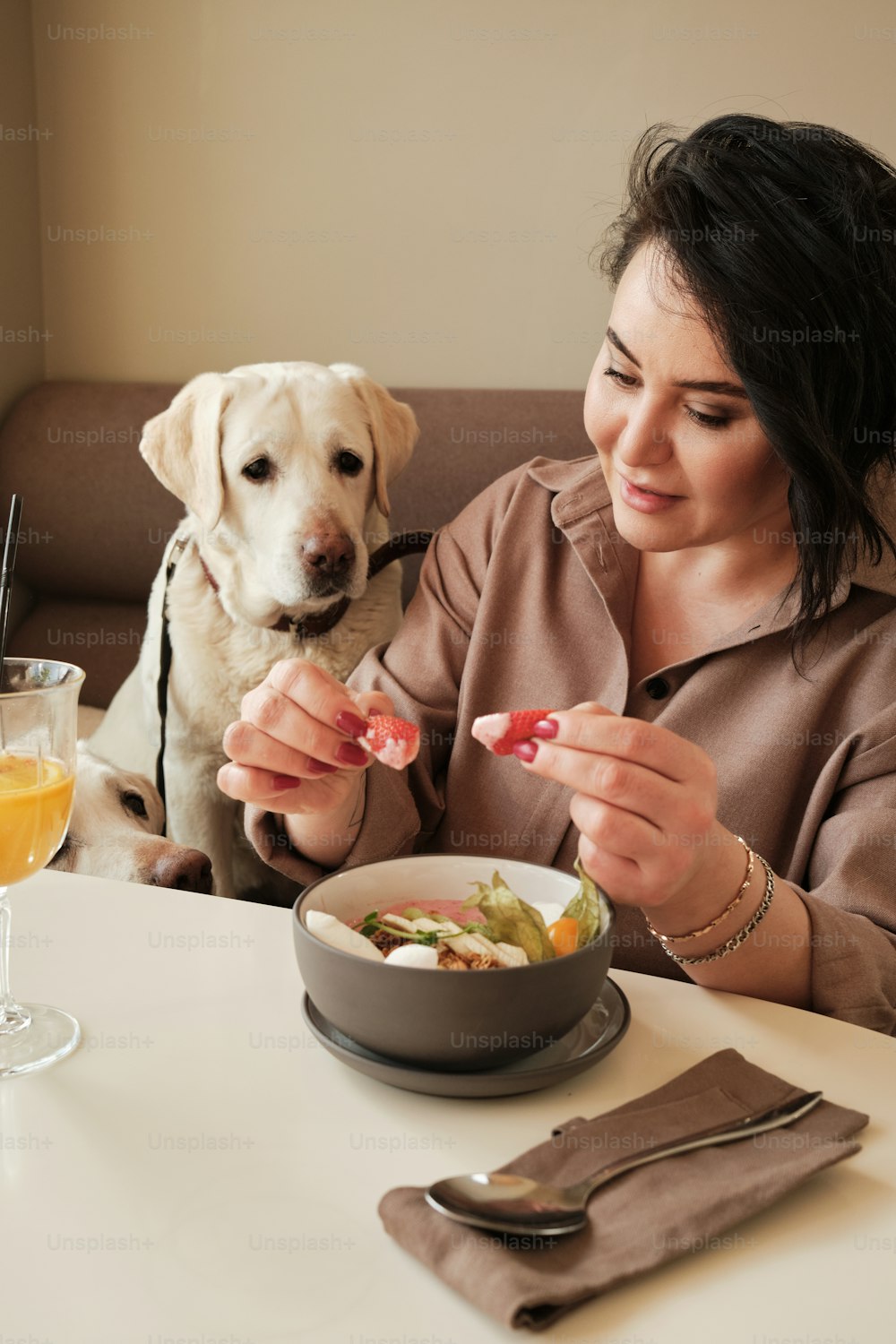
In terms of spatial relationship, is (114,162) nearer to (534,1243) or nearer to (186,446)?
(186,446)

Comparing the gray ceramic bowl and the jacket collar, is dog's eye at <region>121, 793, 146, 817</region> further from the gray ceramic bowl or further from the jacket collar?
the gray ceramic bowl

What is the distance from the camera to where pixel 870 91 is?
6.88 ft

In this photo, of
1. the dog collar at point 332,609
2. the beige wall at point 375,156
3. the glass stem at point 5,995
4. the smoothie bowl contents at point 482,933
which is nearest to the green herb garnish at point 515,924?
the smoothie bowl contents at point 482,933

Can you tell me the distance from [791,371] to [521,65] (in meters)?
1.45

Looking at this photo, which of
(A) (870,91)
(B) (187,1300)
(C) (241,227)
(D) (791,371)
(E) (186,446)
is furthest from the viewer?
(C) (241,227)

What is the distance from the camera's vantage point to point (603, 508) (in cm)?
134

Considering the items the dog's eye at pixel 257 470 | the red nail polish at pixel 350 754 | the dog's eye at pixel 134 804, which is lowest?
the dog's eye at pixel 134 804

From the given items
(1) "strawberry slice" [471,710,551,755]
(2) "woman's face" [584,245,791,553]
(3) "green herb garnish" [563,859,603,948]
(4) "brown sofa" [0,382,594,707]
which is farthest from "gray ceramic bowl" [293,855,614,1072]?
(4) "brown sofa" [0,382,594,707]

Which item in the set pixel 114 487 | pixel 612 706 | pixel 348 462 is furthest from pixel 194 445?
pixel 612 706

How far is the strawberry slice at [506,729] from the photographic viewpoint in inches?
32.0

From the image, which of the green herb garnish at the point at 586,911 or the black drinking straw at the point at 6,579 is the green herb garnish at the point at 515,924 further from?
the black drinking straw at the point at 6,579

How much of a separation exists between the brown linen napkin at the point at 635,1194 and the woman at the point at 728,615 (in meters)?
0.20

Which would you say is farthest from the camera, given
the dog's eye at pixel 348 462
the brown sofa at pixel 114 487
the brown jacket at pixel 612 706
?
the brown sofa at pixel 114 487

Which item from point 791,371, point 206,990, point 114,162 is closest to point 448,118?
point 114,162
